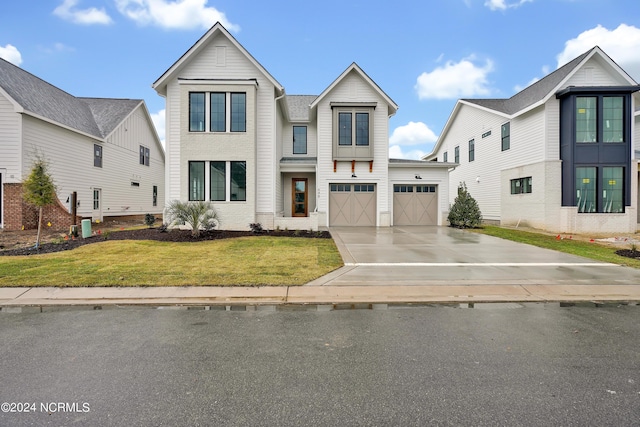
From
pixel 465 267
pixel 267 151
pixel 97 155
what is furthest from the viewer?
pixel 97 155

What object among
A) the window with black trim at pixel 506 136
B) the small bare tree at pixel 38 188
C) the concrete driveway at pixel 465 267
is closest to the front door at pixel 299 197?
the concrete driveway at pixel 465 267

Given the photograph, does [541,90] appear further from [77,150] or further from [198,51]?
[77,150]

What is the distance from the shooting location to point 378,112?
763 inches

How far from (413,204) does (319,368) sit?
17.9 metres

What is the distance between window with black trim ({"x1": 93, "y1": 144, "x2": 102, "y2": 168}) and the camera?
2206 cm

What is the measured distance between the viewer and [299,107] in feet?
75.0

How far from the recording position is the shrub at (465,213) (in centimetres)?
1920

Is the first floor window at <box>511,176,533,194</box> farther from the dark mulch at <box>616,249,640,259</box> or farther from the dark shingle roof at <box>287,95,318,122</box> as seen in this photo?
the dark shingle roof at <box>287,95,318,122</box>

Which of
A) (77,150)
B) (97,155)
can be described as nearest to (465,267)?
(77,150)

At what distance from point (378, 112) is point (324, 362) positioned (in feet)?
57.9

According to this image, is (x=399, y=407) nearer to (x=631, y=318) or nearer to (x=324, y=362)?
(x=324, y=362)

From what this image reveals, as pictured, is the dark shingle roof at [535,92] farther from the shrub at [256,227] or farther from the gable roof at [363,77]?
the shrub at [256,227]

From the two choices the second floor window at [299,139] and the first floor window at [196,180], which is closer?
the first floor window at [196,180]

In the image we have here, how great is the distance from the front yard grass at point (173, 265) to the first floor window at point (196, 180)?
14.0 ft
